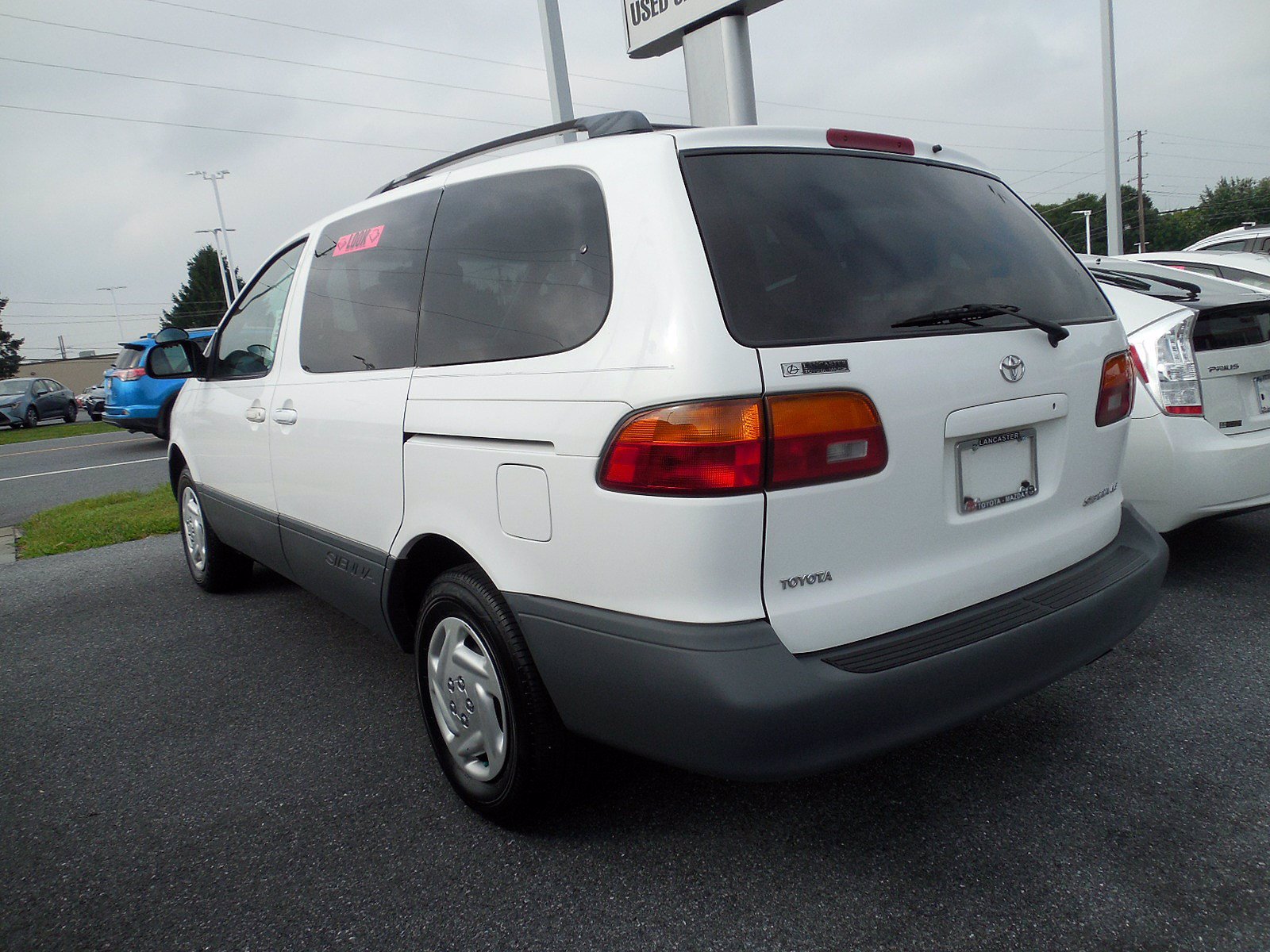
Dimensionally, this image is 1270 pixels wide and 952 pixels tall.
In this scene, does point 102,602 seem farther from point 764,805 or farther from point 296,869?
point 764,805

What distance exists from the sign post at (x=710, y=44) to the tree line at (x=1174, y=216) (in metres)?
81.1

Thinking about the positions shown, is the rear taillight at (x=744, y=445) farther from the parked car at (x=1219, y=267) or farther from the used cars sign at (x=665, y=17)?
the used cars sign at (x=665, y=17)

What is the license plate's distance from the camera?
2.12 m

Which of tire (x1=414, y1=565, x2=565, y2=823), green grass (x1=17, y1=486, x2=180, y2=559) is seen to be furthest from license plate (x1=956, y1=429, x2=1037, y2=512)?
green grass (x1=17, y1=486, x2=180, y2=559)

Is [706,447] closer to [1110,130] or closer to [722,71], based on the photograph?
[722,71]

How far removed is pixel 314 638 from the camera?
165 inches

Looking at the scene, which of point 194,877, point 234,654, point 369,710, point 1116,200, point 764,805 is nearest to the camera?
point 194,877

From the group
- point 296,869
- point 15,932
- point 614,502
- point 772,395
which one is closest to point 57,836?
point 15,932

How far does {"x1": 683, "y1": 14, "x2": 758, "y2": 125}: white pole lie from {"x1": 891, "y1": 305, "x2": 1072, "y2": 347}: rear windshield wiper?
615cm

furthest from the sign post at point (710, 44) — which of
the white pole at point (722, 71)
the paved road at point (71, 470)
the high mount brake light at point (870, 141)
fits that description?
the paved road at point (71, 470)

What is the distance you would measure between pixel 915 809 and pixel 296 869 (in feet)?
5.33

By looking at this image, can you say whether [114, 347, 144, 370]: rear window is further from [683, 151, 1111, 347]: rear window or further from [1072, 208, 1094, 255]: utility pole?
[1072, 208, 1094, 255]: utility pole

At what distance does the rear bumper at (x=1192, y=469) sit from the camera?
3.68m

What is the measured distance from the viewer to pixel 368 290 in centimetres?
303
